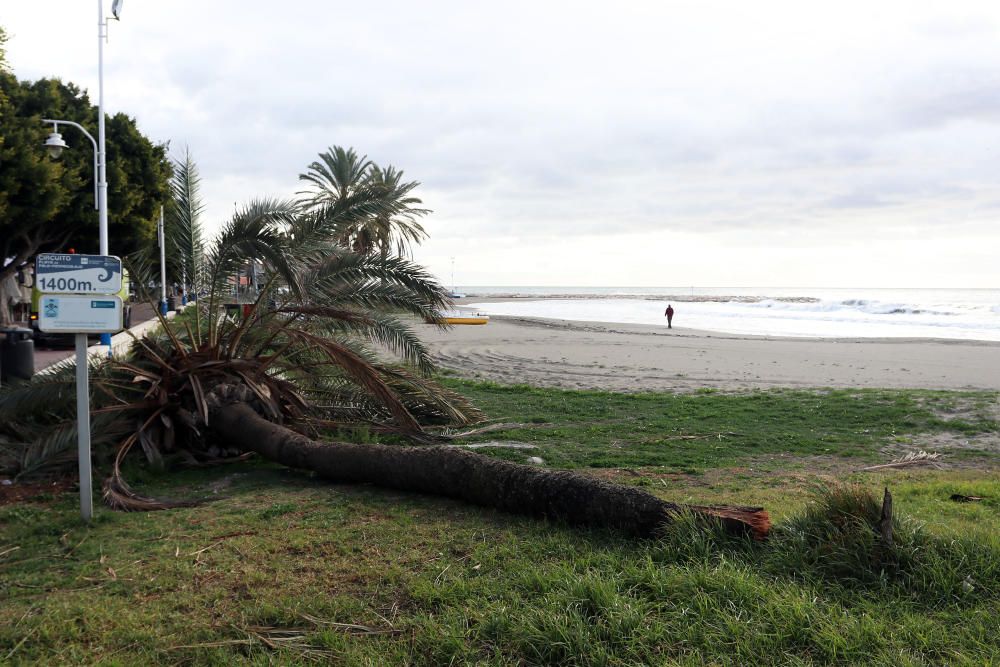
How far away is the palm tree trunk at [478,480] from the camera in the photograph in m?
4.30

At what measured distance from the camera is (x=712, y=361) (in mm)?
20391

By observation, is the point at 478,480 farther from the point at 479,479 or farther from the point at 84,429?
the point at 84,429

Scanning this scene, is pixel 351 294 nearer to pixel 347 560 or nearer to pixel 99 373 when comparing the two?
pixel 99 373

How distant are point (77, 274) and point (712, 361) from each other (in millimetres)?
17714

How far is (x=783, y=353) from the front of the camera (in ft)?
74.9

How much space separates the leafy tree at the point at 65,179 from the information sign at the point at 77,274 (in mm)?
18120

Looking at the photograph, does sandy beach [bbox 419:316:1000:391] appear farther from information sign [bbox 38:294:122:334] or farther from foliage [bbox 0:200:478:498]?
information sign [bbox 38:294:122:334]

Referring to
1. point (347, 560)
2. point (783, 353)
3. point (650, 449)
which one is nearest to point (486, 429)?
point (650, 449)

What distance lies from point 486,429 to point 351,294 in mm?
2275

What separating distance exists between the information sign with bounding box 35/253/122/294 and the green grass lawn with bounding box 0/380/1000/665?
1620 millimetres

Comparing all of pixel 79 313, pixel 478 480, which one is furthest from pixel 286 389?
pixel 478 480

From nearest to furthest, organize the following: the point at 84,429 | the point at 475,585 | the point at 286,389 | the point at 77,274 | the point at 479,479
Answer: the point at 475,585 < the point at 77,274 < the point at 84,429 < the point at 479,479 < the point at 286,389

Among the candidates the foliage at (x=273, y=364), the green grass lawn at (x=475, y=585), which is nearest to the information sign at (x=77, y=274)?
the green grass lawn at (x=475, y=585)

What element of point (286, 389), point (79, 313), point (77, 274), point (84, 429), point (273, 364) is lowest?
point (286, 389)
